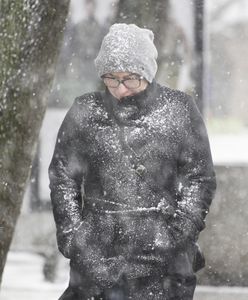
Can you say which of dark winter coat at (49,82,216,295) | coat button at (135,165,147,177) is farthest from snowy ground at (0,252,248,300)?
coat button at (135,165,147,177)

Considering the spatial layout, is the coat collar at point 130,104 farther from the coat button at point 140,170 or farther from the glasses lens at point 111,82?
the coat button at point 140,170

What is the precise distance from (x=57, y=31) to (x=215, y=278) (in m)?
3.24

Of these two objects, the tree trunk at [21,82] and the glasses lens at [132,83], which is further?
the tree trunk at [21,82]

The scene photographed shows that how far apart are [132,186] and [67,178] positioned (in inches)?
13.4

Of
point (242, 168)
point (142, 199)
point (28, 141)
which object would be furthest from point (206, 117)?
point (142, 199)

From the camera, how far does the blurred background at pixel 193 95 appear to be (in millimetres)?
8836

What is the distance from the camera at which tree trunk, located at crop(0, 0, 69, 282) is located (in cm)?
641

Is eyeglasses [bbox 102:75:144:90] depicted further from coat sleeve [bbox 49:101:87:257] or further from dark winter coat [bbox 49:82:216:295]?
coat sleeve [bbox 49:101:87:257]

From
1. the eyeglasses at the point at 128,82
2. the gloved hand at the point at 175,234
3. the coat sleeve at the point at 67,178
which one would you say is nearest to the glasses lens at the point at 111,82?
the eyeglasses at the point at 128,82

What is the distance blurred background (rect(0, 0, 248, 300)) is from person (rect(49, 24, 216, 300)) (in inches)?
134

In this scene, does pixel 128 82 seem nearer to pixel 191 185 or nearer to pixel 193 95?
pixel 191 185

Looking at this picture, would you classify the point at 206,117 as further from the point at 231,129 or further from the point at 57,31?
the point at 57,31

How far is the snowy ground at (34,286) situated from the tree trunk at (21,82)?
223 cm

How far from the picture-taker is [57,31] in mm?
6523
